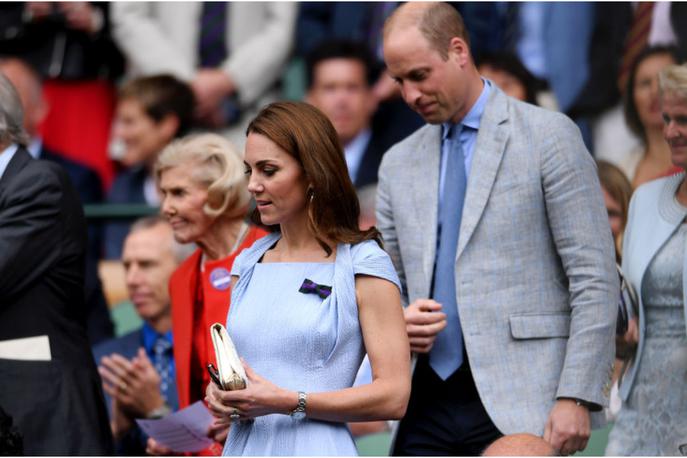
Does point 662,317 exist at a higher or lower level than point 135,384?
higher

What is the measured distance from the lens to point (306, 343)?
11.1ft

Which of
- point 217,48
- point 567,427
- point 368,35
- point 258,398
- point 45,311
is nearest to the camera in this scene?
point 258,398

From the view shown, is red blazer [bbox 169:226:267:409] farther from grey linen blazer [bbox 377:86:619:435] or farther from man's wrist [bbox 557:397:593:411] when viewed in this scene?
man's wrist [bbox 557:397:593:411]

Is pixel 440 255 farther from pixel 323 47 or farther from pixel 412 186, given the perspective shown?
pixel 323 47

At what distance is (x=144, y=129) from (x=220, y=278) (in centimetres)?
264

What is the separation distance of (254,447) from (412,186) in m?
1.15

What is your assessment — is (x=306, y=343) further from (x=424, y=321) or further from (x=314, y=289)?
(x=424, y=321)

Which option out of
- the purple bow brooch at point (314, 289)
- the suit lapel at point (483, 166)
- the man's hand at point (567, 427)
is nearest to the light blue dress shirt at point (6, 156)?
the purple bow brooch at point (314, 289)

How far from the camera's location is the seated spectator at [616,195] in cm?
488

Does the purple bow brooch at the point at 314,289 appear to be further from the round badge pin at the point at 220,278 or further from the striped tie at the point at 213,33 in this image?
the striped tie at the point at 213,33

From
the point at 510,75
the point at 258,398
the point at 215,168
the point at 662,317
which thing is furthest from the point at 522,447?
the point at 510,75

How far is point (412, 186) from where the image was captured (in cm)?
425

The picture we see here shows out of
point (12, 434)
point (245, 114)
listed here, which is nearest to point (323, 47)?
point (245, 114)

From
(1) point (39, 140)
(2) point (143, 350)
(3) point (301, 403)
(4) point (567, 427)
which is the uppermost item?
(1) point (39, 140)
